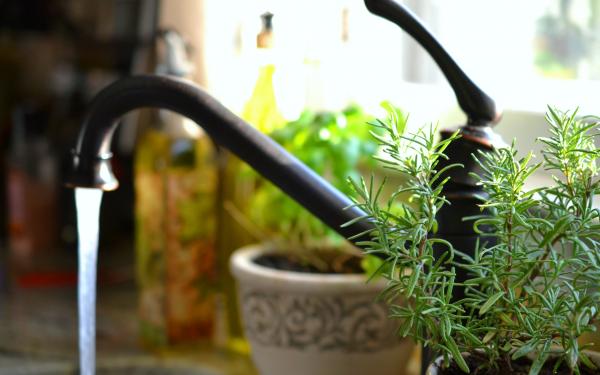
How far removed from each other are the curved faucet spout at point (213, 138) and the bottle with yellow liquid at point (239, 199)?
30cm

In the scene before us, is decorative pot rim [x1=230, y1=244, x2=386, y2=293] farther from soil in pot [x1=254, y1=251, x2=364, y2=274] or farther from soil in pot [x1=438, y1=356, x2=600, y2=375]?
soil in pot [x1=438, y1=356, x2=600, y2=375]

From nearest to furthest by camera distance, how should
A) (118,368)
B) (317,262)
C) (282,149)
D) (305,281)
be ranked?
(282,149), (305,281), (317,262), (118,368)

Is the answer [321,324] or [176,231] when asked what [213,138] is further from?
[176,231]

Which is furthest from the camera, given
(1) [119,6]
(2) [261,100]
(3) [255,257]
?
(1) [119,6]

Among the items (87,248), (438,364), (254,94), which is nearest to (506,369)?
(438,364)

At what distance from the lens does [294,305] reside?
0.73 meters

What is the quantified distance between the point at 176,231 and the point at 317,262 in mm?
225

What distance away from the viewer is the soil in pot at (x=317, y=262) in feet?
2.68

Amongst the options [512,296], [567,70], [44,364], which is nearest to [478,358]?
[512,296]

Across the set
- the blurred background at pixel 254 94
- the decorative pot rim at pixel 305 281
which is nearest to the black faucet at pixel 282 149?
the decorative pot rim at pixel 305 281

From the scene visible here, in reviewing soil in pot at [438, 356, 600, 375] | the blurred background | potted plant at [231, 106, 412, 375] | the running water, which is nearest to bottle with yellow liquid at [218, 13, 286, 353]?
the blurred background

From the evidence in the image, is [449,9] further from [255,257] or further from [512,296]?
[512,296]

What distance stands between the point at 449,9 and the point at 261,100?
260mm

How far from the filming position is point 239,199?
3.36ft
